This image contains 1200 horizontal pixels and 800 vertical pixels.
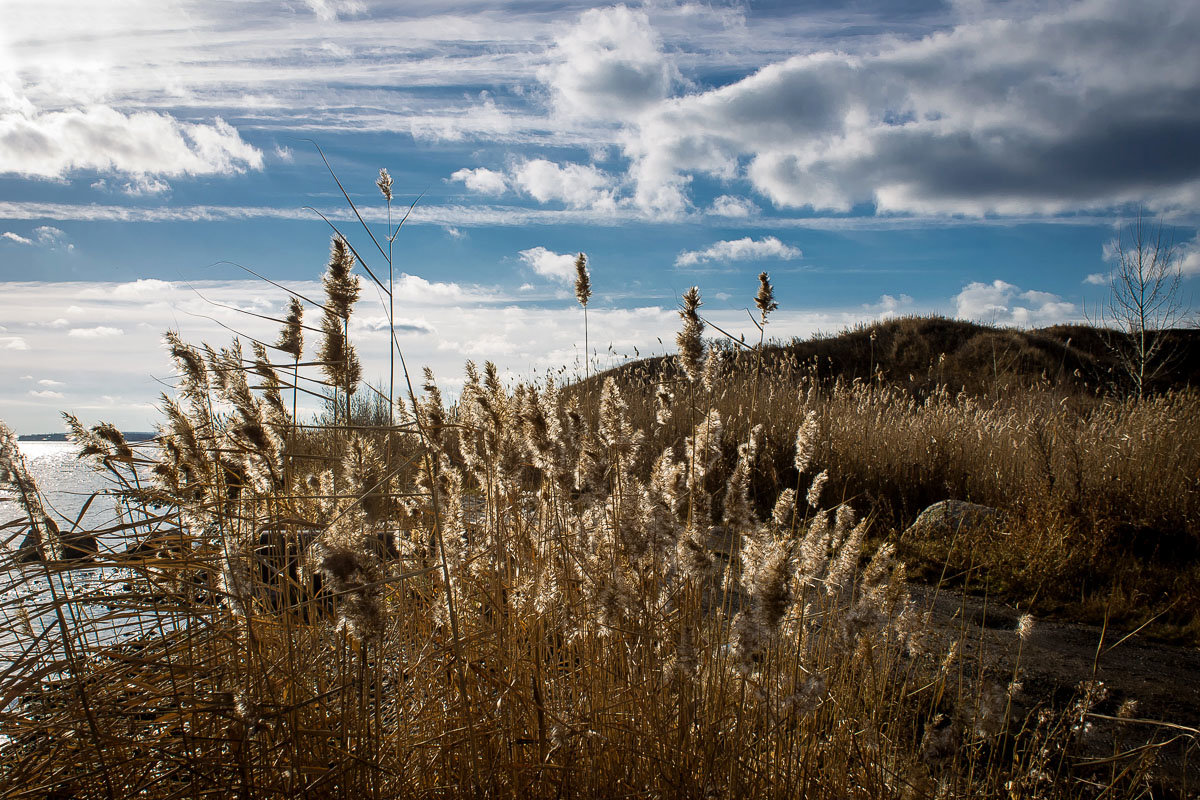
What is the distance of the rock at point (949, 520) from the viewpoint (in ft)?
19.5

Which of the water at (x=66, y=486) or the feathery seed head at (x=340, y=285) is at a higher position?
the feathery seed head at (x=340, y=285)

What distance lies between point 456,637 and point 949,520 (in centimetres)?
561

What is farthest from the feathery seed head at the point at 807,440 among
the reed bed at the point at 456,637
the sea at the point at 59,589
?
the sea at the point at 59,589

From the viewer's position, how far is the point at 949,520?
234 inches

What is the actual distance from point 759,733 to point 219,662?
4.93ft

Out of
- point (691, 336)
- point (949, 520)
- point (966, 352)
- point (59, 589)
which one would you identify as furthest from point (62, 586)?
point (966, 352)

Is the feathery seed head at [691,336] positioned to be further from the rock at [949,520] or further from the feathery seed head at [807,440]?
the rock at [949,520]

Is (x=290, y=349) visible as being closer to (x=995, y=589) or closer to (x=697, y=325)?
(x=697, y=325)

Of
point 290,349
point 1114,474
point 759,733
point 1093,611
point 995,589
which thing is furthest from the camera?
point 1114,474

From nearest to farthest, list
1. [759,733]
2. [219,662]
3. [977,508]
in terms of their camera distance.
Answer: [759,733], [219,662], [977,508]

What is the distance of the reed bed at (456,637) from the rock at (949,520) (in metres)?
3.81

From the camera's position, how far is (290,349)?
2.05m

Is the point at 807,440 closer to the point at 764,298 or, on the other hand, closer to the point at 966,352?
the point at 764,298

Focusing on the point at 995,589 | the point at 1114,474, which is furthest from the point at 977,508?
the point at 1114,474
